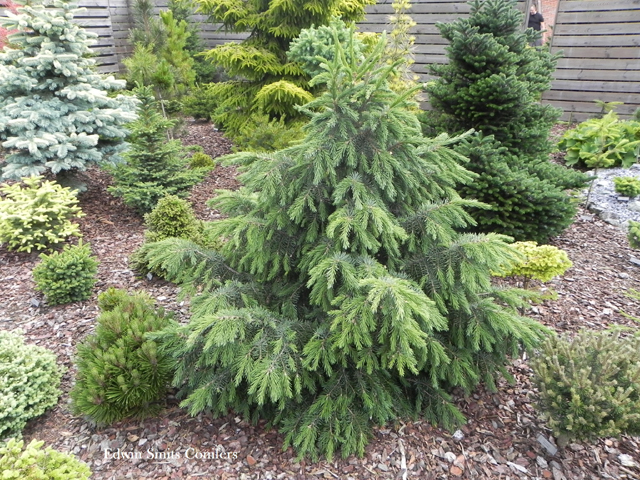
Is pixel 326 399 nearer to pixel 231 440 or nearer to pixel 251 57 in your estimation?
pixel 231 440

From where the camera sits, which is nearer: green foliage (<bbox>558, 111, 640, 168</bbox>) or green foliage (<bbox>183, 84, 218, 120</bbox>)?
green foliage (<bbox>558, 111, 640, 168</bbox>)

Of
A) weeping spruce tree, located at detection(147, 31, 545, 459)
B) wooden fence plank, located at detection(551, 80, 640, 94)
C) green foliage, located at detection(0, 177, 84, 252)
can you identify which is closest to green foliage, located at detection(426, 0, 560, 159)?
weeping spruce tree, located at detection(147, 31, 545, 459)

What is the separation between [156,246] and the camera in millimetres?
2916

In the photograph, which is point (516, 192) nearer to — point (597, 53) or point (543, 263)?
point (543, 263)

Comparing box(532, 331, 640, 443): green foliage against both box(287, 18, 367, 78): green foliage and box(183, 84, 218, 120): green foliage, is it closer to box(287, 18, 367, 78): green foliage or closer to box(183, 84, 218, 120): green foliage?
box(287, 18, 367, 78): green foliage

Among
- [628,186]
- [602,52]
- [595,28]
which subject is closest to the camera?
[628,186]

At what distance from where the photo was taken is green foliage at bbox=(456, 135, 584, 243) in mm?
4469

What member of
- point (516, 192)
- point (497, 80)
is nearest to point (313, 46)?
point (497, 80)

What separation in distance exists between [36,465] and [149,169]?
14.7ft

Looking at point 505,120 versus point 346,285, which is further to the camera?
point 505,120

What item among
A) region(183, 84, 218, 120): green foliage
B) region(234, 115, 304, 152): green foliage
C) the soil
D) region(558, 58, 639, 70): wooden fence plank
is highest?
region(558, 58, 639, 70): wooden fence plank

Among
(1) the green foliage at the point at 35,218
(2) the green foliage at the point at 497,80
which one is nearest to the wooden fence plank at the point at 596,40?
(2) the green foliage at the point at 497,80

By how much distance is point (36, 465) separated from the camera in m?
2.08

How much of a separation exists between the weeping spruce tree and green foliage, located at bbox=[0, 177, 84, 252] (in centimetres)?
282
